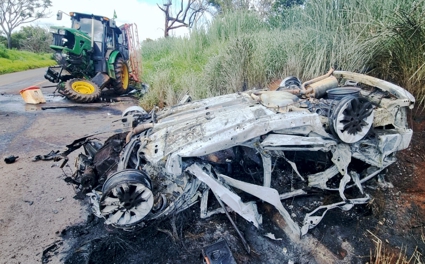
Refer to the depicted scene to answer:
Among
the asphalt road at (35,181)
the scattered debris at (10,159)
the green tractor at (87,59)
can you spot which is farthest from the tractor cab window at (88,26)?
the scattered debris at (10,159)

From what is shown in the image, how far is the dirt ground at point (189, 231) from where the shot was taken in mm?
2152

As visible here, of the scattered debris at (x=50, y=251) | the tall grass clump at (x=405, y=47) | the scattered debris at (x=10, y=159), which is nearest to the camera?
the scattered debris at (x=50, y=251)

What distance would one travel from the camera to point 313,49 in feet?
15.4

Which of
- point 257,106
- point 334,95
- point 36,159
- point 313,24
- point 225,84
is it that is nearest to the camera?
point 257,106

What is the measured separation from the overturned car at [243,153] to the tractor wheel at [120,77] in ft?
18.6

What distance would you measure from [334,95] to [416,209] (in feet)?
5.10

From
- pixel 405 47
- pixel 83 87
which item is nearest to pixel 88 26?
pixel 83 87

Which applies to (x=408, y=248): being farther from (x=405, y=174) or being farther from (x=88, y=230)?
(x=88, y=230)

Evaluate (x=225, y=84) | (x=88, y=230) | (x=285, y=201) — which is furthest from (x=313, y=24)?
(x=88, y=230)

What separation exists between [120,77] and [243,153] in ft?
21.5

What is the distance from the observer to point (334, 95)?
2719 mm

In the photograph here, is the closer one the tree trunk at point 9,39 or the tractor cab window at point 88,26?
the tractor cab window at point 88,26

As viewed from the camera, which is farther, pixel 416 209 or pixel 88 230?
Result: pixel 416 209

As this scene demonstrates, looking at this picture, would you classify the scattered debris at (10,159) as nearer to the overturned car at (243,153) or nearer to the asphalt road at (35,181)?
the asphalt road at (35,181)
